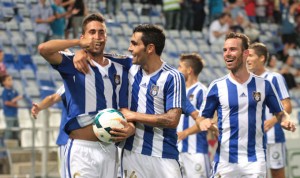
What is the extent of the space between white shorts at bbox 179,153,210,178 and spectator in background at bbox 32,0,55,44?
21.3 ft

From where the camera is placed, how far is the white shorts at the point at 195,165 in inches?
438

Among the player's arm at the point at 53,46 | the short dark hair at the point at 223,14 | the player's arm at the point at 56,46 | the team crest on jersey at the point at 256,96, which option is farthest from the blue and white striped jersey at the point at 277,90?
the short dark hair at the point at 223,14

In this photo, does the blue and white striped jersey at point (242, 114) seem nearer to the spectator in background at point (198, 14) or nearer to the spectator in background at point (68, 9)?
the spectator in background at point (68, 9)

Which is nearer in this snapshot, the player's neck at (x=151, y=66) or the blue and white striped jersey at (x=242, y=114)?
the player's neck at (x=151, y=66)

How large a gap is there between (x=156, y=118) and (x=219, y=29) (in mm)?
13223

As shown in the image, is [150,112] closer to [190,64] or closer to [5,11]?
[190,64]

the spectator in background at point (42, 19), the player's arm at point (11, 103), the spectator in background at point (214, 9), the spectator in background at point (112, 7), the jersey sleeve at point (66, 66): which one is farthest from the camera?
the spectator in background at point (214, 9)

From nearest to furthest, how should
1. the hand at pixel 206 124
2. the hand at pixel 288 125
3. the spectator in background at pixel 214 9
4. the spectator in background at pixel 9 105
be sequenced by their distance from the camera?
the hand at pixel 206 124
the hand at pixel 288 125
the spectator in background at pixel 9 105
the spectator in background at pixel 214 9

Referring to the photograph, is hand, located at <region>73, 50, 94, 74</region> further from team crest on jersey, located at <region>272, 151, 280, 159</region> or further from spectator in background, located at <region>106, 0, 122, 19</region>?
spectator in background, located at <region>106, 0, 122, 19</region>

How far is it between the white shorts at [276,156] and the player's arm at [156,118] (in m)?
4.10

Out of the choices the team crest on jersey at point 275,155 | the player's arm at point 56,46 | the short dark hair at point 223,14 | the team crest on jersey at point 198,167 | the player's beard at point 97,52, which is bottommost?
the team crest on jersey at point 198,167

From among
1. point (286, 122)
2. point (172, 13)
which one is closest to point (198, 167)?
point (286, 122)

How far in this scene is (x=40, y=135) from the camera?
1383 centimetres

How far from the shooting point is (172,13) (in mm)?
19984
